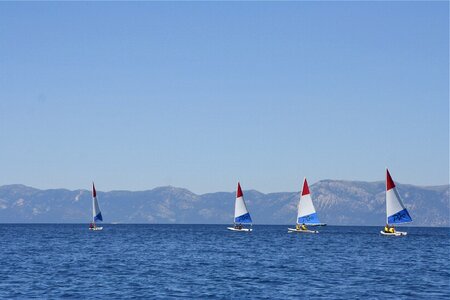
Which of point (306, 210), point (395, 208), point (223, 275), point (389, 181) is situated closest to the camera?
point (223, 275)

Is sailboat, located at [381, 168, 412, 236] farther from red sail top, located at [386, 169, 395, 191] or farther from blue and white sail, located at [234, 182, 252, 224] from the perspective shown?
blue and white sail, located at [234, 182, 252, 224]

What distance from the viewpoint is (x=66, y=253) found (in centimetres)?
10206

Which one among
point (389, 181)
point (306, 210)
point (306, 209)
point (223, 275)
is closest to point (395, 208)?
point (389, 181)

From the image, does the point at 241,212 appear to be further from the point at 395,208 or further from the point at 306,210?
the point at 395,208

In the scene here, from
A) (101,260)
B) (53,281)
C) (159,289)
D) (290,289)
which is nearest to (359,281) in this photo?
(290,289)

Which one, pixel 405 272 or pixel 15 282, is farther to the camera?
pixel 405 272

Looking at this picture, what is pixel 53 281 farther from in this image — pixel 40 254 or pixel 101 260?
pixel 40 254

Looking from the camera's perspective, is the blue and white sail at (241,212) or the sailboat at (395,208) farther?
the blue and white sail at (241,212)

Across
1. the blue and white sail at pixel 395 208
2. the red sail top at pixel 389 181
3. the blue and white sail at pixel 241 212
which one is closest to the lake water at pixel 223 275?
the red sail top at pixel 389 181

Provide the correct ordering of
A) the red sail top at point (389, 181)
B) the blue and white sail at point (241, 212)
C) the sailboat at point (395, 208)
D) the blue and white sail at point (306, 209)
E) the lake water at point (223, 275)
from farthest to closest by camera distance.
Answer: the blue and white sail at point (241, 212), the blue and white sail at point (306, 209), the sailboat at point (395, 208), the red sail top at point (389, 181), the lake water at point (223, 275)

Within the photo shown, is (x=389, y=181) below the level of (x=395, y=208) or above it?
above

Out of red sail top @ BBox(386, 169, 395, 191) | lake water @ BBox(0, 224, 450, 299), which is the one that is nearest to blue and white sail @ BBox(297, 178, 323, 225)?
red sail top @ BBox(386, 169, 395, 191)

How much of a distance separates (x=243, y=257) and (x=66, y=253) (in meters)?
24.9

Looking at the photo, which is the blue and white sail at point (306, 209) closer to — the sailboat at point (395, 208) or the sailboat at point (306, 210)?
the sailboat at point (306, 210)
